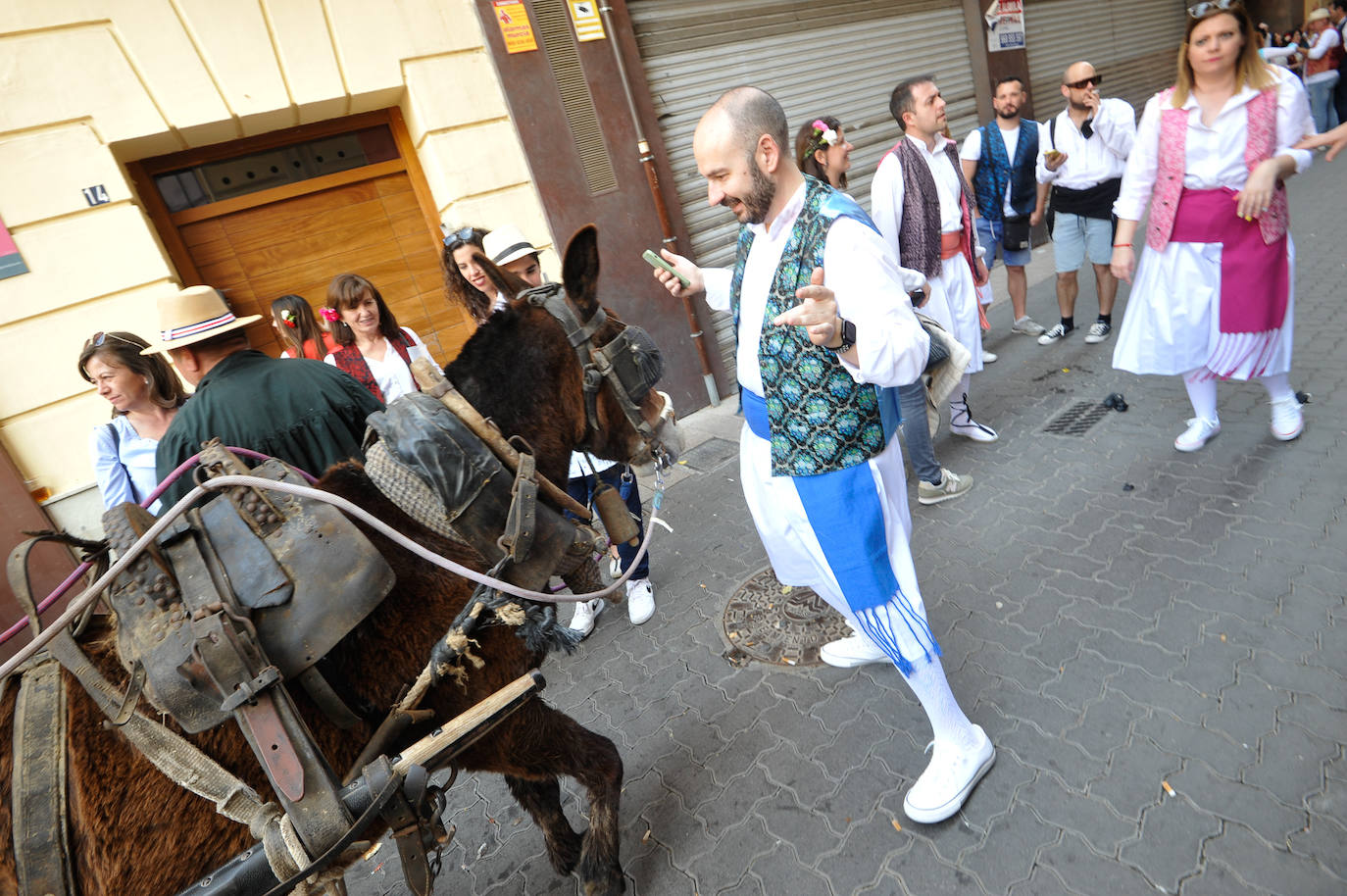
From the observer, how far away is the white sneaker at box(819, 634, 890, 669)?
106 inches

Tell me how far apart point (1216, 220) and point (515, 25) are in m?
4.91

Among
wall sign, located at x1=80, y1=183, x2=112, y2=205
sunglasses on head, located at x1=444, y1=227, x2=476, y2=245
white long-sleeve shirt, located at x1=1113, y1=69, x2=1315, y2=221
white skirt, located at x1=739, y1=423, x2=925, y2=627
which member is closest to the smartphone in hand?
white skirt, located at x1=739, y1=423, x2=925, y2=627

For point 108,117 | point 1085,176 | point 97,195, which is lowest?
point 1085,176

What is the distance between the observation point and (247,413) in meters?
2.04

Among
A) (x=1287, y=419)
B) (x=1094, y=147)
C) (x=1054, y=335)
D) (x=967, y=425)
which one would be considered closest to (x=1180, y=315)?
(x=1287, y=419)

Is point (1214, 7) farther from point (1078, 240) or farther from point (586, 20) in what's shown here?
point (586, 20)

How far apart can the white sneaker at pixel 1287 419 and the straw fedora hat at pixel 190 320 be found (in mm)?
4944

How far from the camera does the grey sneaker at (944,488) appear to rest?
373cm

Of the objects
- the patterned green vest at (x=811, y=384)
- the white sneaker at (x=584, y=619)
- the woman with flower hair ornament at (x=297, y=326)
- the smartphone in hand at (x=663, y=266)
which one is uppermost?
the woman with flower hair ornament at (x=297, y=326)

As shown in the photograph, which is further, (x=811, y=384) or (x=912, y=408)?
(x=912, y=408)

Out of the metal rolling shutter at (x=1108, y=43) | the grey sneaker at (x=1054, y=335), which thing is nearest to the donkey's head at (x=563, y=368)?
the grey sneaker at (x=1054, y=335)

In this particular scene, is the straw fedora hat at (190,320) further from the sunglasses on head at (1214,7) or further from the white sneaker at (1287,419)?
the white sneaker at (1287,419)

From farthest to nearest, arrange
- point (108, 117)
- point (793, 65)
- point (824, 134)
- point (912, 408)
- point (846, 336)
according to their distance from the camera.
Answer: point (793, 65) < point (108, 117) < point (824, 134) < point (912, 408) < point (846, 336)

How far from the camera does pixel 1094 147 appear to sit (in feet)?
16.6
